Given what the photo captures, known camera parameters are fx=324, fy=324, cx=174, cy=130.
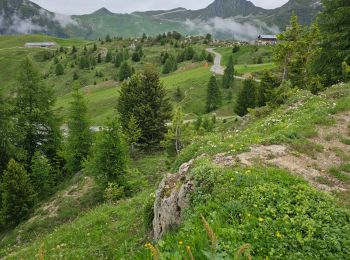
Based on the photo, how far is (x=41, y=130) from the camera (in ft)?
125

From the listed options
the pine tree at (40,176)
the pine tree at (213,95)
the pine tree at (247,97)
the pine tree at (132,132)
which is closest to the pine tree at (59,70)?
the pine tree at (213,95)

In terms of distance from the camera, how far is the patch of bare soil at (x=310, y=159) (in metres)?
10.8

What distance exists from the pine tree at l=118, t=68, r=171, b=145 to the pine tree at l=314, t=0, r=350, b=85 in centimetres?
1800

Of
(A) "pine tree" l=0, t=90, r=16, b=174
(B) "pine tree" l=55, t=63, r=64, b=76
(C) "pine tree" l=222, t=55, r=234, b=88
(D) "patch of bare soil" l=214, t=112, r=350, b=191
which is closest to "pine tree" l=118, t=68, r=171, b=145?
(A) "pine tree" l=0, t=90, r=16, b=174

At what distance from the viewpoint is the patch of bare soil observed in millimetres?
10828

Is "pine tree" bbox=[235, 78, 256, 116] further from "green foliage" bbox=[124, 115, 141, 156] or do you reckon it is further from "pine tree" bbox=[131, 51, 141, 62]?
"pine tree" bbox=[131, 51, 141, 62]

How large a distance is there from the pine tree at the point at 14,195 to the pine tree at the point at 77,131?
22.8 ft

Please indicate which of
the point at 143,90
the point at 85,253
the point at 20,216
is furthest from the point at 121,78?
the point at 85,253

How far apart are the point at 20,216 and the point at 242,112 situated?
137 ft

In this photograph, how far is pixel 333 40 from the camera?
31859mm

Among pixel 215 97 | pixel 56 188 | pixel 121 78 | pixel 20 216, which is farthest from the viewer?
pixel 121 78

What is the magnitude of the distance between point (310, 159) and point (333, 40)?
24.3 meters

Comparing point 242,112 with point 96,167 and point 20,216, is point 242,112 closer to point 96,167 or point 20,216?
point 96,167

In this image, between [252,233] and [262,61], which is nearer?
[252,233]
